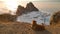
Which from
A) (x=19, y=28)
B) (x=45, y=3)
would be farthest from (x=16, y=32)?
(x=45, y=3)

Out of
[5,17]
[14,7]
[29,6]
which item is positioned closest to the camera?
[5,17]

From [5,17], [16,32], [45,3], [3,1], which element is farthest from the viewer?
[45,3]

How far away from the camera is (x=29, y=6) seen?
6219 millimetres

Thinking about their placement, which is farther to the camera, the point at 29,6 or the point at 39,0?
the point at 39,0

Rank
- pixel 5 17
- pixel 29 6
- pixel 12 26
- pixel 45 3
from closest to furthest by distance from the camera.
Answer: pixel 12 26 < pixel 5 17 < pixel 29 6 < pixel 45 3

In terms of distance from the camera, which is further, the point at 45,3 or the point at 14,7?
the point at 45,3

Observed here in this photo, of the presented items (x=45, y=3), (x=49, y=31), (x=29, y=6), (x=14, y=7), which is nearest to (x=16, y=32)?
(x=49, y=31)

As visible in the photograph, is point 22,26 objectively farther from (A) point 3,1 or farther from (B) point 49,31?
(A) point 3,1

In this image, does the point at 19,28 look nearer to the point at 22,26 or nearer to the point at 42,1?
the point at 22,26

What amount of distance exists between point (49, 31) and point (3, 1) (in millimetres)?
4259

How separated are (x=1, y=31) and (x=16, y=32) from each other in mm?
271

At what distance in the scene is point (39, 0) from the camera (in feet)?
26.5

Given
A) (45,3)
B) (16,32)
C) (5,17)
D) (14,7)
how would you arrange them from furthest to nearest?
(45,3), (14,7), (5,17), (16,32)

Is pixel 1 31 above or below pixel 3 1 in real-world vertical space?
below
